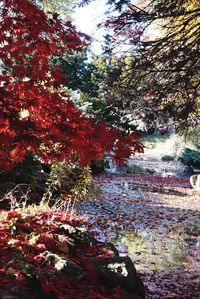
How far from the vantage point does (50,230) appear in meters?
5.95

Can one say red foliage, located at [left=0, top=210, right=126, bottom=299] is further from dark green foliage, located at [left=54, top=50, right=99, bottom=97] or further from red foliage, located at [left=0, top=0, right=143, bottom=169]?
dark green foliage, located at [left=54, top=50, right=99, bottom=97]

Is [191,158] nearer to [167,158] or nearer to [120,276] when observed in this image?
[167,158]

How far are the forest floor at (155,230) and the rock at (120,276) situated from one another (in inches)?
16.1

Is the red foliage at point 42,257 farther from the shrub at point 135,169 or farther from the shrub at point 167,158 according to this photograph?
the shrub at point 167,158

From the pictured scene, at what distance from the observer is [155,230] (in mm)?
8789

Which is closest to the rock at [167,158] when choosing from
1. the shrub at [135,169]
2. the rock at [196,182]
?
the shrub at [135,169]

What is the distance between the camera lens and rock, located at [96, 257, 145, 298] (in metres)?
4.78

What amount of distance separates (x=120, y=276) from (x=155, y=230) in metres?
4.13

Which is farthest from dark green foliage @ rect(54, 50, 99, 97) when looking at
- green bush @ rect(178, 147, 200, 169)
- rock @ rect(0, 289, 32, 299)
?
rock @ rect(0, 289, 32, 299)

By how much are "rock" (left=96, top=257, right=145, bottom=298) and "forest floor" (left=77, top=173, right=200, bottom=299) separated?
1.34 ft

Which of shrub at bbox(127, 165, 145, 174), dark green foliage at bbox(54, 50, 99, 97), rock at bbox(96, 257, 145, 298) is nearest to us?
rock at bbox(96, 257, 145, 298)

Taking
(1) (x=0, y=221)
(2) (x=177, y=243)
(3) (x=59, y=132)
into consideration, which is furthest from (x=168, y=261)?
(3) (x=59, y=132)

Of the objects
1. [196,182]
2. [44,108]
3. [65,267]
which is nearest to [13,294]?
[65,267]

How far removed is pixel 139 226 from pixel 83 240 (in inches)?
128
